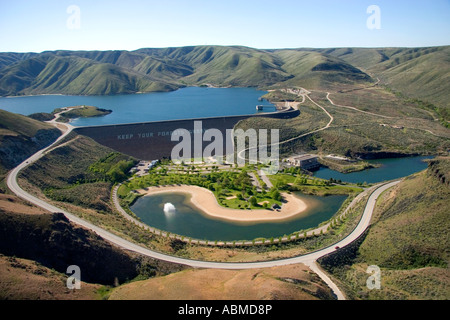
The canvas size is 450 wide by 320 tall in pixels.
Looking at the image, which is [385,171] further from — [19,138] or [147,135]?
[19,138]

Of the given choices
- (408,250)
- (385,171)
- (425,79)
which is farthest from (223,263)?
(425,79)

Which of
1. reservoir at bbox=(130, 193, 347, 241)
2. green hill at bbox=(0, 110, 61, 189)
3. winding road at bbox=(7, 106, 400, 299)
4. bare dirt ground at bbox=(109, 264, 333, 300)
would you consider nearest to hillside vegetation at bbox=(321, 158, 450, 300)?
winding road at bbox=(7, 106, 400, 299)

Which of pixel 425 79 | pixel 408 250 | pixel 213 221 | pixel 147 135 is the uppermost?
pixel 425 79

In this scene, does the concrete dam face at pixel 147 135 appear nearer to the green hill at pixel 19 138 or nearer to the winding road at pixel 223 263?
the green hill at pixel 19 138

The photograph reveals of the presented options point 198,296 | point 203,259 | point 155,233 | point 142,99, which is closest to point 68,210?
point 155,233

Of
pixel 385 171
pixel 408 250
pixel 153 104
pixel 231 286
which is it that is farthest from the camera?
pixel 153 104

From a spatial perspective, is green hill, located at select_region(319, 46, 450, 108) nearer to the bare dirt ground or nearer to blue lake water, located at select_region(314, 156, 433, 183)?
blue lake water, located at select_region(314, 156, 433, 183)
